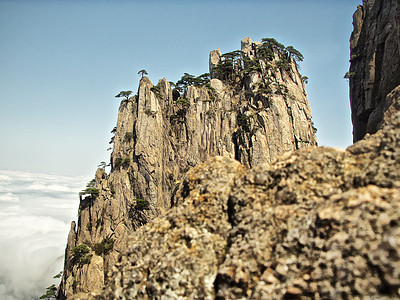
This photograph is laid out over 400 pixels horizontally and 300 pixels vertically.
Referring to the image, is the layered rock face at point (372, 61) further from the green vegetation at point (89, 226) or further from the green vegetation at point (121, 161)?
the green vegetation at point (89, 226)

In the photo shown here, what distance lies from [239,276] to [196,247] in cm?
155

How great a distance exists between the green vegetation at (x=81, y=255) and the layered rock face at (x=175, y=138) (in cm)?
20

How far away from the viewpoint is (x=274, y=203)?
762 cm

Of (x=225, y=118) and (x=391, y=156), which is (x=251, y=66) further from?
(x=391, y=156)

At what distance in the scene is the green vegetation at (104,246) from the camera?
5694 centimetres

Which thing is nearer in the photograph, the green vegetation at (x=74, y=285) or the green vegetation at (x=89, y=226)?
the green vegetation at (x=74, y=285)

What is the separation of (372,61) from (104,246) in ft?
229

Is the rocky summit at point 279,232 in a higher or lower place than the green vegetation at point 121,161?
lower

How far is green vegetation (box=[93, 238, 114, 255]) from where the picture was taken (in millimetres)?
56938

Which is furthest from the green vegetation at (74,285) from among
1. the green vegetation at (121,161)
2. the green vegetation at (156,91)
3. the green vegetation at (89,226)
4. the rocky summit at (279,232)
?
the green vegetation at (156,91)

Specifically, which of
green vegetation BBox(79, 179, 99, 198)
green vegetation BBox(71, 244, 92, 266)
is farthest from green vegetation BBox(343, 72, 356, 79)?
green vegetation BBox(71, 244, 92, 266)

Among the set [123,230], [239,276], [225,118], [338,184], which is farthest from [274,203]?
[225,118]

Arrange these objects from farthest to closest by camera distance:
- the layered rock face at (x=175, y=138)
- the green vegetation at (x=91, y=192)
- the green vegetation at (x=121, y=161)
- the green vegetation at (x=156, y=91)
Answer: the green vegetation at (x=156, y=91)
the green vegetation at (x=121, y=161)
the green vegetation at (x=91, y=192)
the layered rock face at (x=175, y=138)

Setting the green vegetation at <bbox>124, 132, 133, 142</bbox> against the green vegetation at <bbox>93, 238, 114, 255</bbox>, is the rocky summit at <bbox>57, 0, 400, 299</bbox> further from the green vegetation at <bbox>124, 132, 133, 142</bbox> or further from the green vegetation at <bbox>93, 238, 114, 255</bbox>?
the green vegetation at <bbox>124, 132, 133, 142</bbox>
